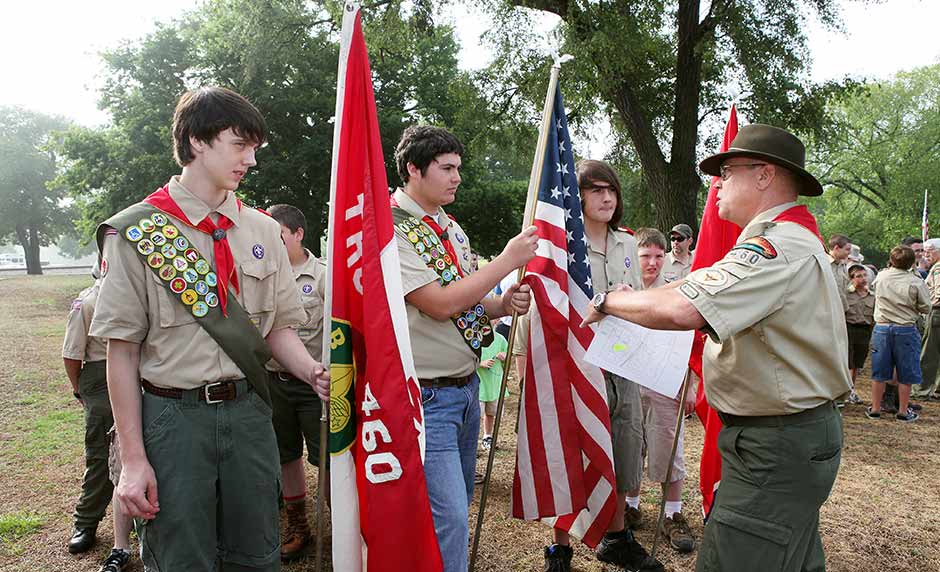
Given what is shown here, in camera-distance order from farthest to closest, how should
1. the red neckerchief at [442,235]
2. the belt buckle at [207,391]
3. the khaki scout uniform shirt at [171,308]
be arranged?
the red neckerchief at [442,235] < the belt buckle at [207,391] < the khaki scout uniform shirt at [171,308]

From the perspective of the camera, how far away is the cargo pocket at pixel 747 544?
2.30 m

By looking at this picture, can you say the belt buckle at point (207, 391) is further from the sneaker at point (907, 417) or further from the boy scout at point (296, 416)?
the sneaker at point (907, 417)

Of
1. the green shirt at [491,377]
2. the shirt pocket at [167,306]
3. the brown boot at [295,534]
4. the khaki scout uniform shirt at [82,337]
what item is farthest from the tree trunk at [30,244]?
the shirt pocket at [167,306]

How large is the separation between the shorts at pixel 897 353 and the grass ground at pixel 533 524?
2.04 ft

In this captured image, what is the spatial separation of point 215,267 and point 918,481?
21.5ft

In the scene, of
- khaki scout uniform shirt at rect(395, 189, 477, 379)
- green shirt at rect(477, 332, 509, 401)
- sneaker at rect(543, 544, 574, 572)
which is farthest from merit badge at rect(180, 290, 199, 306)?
green shirt at rect(477, 332, 509, 401)

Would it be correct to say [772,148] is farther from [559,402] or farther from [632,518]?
[632,518]

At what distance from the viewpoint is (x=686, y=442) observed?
693 cm

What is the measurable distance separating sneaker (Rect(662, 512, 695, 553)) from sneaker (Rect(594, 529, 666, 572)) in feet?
1.20

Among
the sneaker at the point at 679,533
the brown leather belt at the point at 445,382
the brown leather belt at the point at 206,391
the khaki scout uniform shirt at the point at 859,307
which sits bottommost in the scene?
the sneaker at the point at 679,533

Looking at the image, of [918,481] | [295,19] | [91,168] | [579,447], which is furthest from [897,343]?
[91,168]

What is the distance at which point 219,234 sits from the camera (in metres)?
2.28

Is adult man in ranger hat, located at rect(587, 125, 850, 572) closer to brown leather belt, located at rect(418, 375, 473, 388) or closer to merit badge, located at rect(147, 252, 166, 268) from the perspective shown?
brown leather belt, located at rect(418, 375, 473, 388)

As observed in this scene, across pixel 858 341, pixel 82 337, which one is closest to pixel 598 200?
pixel 82 337
